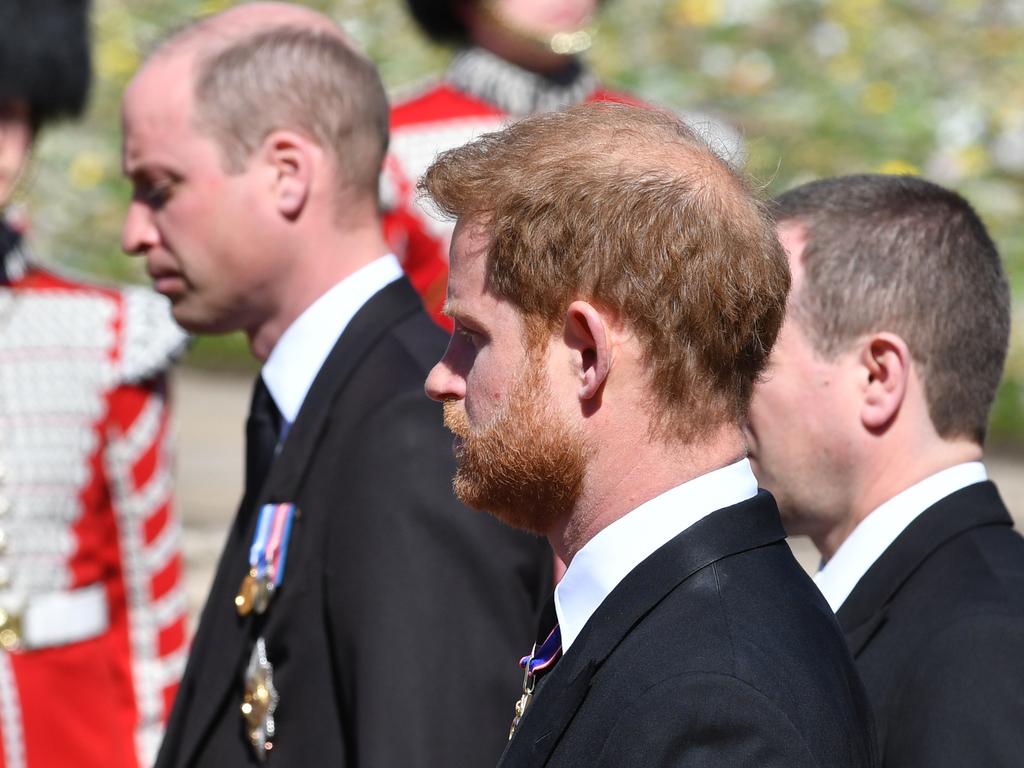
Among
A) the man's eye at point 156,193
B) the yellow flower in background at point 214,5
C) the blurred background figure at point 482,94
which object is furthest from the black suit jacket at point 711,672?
the yellow flower in background at point 214,5

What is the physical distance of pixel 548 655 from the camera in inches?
67.4

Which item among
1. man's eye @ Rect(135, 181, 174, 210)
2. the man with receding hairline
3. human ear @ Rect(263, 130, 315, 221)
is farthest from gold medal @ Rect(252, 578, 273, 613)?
man's eye @ Rect(135, 181, 174, 210)

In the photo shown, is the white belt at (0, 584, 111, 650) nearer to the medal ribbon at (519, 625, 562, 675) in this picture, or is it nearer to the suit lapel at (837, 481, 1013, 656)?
the suit lapel at (837, 481, 1013, 656)

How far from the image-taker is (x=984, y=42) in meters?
10.3

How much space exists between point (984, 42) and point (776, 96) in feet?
5.91

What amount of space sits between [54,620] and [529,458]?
215cm

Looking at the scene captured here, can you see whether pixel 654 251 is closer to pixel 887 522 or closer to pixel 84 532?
pixel 887 522

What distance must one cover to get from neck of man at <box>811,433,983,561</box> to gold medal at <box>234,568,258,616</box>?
0.89 m

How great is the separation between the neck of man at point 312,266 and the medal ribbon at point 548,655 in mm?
1073

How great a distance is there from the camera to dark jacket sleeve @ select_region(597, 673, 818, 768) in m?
1.40

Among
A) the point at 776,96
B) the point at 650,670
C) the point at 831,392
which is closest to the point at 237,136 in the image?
the point at 831,392

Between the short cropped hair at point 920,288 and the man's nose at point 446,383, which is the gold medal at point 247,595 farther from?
the short cropped hair at point 920,288

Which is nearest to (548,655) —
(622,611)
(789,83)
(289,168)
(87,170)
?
(622,611)

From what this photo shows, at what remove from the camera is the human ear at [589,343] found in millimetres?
1574
